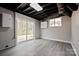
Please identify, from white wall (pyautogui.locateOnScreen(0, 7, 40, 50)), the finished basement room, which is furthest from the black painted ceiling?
white wall (pyautogui.locateOnScreen(0, 7, 40, 50))

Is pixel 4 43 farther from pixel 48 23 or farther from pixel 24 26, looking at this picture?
pixel 48 23

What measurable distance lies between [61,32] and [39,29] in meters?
3.14

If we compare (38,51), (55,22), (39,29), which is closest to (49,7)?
(38,51)

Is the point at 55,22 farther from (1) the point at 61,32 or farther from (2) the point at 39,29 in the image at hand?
(2) the point at 39,29

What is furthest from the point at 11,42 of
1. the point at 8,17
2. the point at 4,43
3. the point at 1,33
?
the point at 8,17

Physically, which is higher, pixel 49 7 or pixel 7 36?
pixel 49 7

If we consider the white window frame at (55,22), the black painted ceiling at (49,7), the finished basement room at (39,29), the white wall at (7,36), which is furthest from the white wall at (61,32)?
the white wall at (7,36)

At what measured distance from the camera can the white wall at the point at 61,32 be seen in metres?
7.75

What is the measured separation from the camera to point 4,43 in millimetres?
5215

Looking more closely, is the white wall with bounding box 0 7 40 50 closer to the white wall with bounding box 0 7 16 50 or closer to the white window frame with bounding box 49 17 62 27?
the white wall with bounding box 0 7 16 50

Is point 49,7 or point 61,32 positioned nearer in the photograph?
point 49,7

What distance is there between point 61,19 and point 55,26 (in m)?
0.96

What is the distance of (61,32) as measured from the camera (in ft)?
27.3

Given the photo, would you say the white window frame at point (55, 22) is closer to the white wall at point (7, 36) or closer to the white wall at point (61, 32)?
the white wall at point (61, 32)
